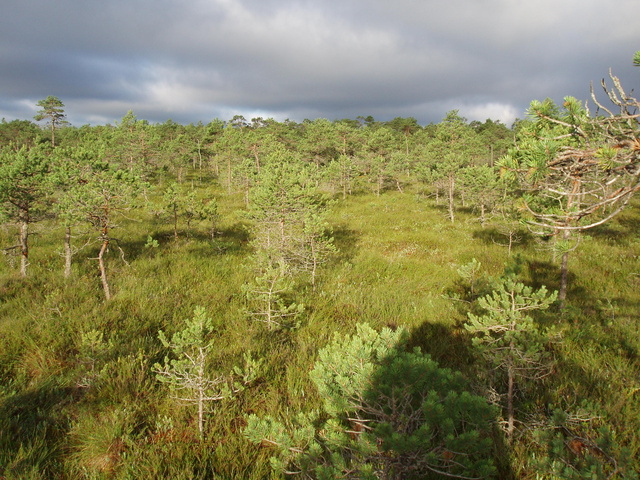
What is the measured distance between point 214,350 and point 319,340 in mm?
1814

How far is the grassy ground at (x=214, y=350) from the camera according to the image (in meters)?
3.13

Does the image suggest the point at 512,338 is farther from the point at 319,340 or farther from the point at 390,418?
the point at 319,340

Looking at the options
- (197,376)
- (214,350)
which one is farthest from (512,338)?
(214,350)

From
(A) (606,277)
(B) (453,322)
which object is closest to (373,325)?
(B) (453,322)

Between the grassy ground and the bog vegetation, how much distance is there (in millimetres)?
34

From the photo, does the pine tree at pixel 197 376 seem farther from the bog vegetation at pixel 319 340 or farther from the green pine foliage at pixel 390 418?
the green pine foliage at pixel 390 418

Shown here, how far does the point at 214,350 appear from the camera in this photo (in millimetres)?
4938

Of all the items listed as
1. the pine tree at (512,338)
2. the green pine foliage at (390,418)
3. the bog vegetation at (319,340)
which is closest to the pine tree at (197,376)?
the bog vegetation at (319,340)

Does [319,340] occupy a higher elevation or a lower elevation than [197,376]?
lower

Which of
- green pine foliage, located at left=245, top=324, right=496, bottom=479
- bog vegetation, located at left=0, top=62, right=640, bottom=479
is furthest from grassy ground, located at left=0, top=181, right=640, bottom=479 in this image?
green pine foliage, located at left=245, top=324, right=496, bottom=479

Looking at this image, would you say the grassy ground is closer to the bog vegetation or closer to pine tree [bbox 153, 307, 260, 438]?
the bog vegetation

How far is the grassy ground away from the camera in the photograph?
10.3 feet

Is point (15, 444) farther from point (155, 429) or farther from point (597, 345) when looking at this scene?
point (597, 345)

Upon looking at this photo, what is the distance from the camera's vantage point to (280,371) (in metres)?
4.52
